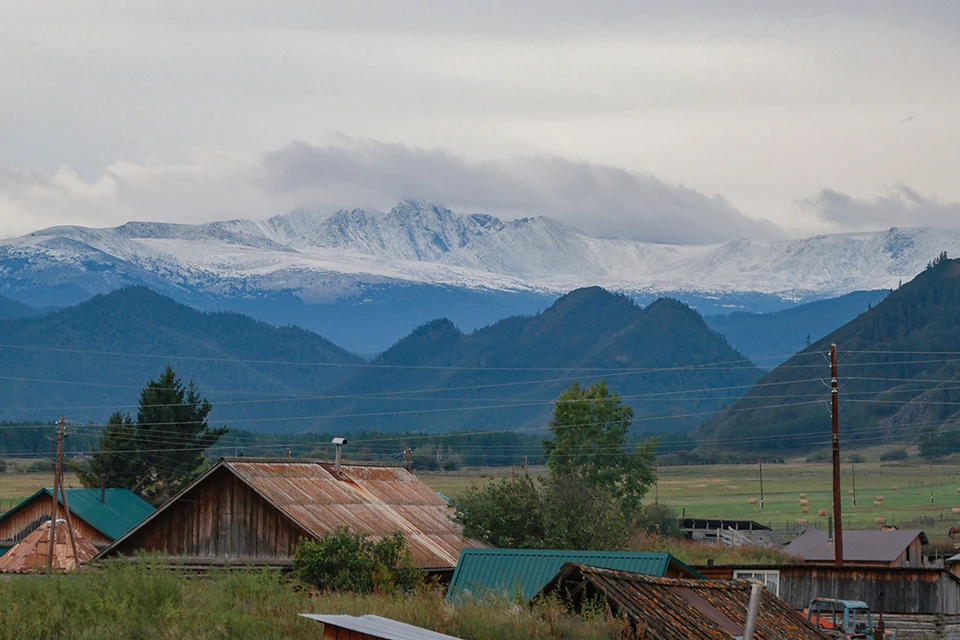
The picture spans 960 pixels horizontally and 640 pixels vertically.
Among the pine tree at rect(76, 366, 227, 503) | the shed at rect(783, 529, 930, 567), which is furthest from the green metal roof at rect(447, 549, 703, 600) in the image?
the pine tree at rect(76, 366, 227, 503)

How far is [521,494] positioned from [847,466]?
156m

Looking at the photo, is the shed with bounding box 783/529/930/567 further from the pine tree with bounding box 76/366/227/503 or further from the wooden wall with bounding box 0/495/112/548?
the wooden wall with bounding box 0/495/112/548

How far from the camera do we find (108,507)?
79000 mm

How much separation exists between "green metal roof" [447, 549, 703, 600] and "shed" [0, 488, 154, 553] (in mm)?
41510

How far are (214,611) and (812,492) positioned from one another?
14064cm

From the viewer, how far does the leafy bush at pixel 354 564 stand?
125ft

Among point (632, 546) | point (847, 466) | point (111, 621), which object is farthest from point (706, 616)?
point (847, 466)

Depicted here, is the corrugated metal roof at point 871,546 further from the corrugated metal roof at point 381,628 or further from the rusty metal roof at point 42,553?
the corrugated metal roof at point 381,628

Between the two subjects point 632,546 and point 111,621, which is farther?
point 632,546

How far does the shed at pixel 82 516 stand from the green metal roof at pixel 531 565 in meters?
41.5

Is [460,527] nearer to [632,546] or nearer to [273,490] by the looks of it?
[273,490]

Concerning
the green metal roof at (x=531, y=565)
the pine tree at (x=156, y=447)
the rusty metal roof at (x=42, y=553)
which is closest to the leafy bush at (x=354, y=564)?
the green metal roof at (x=531, y=565)

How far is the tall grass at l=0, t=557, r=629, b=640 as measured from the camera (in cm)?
2431

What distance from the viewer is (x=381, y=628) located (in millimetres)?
21797
